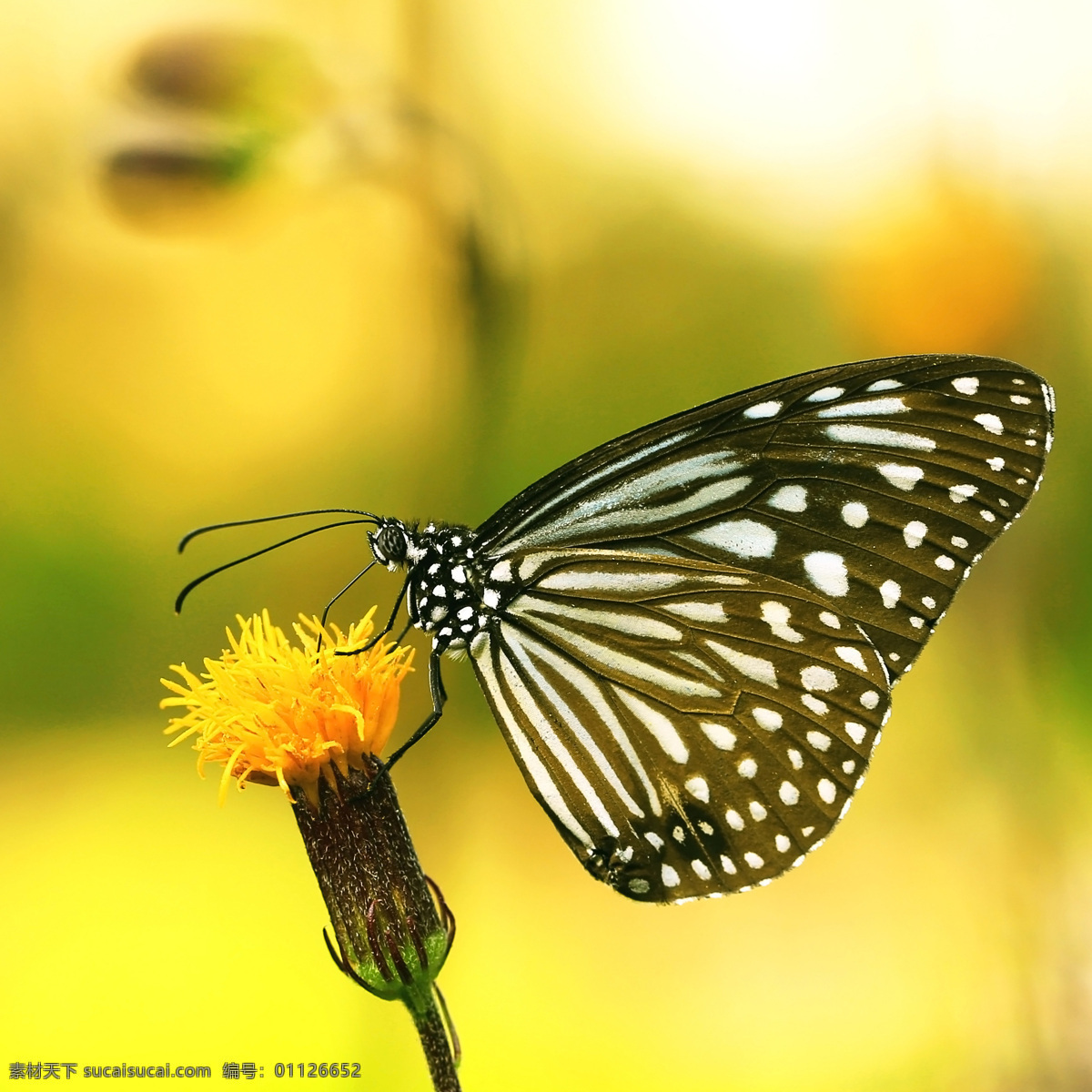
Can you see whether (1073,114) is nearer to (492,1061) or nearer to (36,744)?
(492,1061)

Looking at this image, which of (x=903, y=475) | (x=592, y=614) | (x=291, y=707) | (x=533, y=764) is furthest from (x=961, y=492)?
(x=291, y=707)

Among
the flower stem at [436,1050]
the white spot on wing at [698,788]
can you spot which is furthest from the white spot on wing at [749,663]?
the flower stem at [436,1050]

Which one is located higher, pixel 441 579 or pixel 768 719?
pixel 441 579

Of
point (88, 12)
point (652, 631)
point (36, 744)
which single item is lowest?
point (652, 631)

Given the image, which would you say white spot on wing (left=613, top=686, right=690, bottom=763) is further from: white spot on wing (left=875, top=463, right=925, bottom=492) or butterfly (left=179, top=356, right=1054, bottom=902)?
white spot on wing (left=875, top=463, right=925, bottom=492)

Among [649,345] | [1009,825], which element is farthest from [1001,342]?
[1009,825]

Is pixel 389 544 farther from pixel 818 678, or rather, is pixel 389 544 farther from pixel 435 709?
pixel 818 678

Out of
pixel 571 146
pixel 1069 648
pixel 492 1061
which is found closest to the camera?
pixel 492 1061
